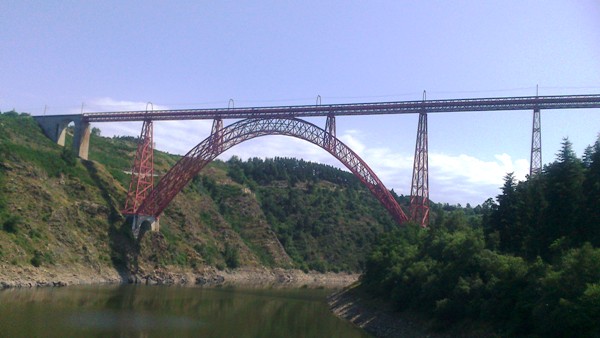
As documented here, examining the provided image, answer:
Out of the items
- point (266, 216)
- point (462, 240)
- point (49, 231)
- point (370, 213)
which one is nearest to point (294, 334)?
point (462, 240)

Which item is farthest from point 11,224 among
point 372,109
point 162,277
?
point 372,109

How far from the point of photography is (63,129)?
60000 mm

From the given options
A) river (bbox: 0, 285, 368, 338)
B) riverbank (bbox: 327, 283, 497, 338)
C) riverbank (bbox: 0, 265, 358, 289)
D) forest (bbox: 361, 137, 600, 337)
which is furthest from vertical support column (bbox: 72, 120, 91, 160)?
forest (bbox: 361, 137, 600, 337)

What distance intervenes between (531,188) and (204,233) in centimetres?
4608

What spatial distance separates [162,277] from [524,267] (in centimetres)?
4003

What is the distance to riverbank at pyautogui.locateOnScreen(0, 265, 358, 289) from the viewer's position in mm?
40019

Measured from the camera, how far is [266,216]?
88.3 m

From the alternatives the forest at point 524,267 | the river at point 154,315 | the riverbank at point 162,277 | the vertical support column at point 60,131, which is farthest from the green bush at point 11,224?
the forest at point 524,267

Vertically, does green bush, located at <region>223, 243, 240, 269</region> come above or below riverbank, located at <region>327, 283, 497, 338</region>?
above

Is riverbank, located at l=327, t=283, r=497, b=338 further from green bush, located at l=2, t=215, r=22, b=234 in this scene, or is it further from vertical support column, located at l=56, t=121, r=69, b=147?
vertical support column, located at l=56, t=121, r=69, b=147

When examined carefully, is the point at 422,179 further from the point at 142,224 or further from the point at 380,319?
the point at 142,224

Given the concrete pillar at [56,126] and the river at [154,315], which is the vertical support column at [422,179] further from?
the concrete pillar at [56,126]

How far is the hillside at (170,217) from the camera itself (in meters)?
45.8

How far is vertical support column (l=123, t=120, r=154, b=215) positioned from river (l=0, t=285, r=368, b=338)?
11294 mm
